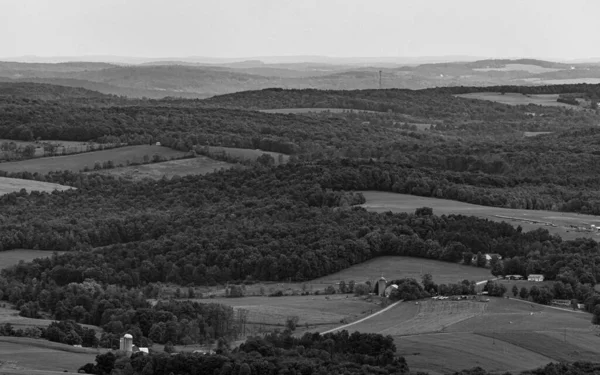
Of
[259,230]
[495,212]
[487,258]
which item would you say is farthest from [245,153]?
[487,258]

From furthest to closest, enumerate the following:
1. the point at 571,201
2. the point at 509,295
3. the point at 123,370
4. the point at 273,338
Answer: the point at 571,201 → the point at 509,295 → the point at 273,338 → the point at 123,370

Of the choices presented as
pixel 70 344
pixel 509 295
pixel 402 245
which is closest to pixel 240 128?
pixel 402 245

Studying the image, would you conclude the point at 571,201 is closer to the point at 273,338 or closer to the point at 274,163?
the point at 274,163

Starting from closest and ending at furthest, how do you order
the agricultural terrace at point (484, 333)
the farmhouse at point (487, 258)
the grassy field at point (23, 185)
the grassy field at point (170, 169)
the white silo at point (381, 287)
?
the agricultural terrace at point (484, 333) < the white silo at point (381, 287) < the farmhouse at point (487, 258) < the grassy field at point (23, 185) < the grassy field at point (170, 169)

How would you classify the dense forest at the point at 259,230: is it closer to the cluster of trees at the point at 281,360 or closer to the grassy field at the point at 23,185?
the cluster of trees at the point at 281,360

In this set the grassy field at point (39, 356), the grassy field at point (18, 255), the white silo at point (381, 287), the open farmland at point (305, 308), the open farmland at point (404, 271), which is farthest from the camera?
the grassy field at point (18, 255)

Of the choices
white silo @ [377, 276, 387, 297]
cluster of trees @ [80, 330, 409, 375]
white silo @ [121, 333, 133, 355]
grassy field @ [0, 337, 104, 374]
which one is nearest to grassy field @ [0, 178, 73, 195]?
white silo @ [377, 276, 387, 297]

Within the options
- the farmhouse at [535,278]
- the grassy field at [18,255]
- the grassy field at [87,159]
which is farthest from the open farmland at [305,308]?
the grassy field at [87,159]

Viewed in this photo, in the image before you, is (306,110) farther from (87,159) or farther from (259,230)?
(259,230)
